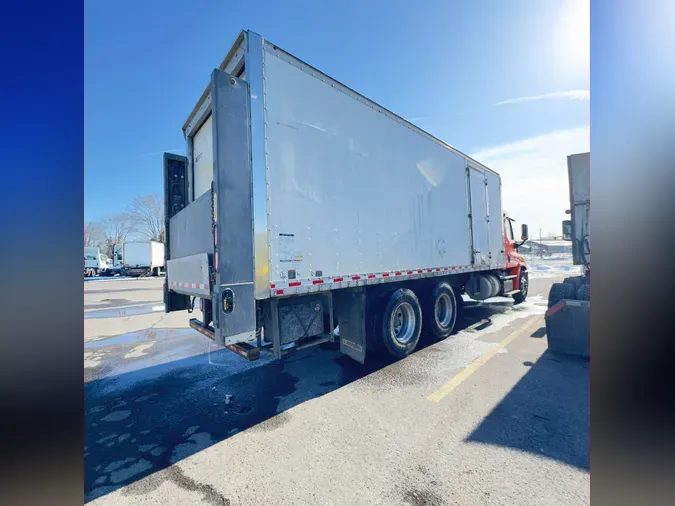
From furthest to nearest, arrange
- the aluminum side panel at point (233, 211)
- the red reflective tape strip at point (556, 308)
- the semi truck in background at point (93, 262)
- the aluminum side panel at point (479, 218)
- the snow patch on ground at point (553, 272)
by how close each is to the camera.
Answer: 1. the semi truck in background at point (93, 262)
2. the snow patch on ground at point (553, 272)
3. the aluminum side panel at point (479, 218)
4. the red reflective tape strip at point (556, 308)
5. the aluminum side panel at point (233, 211)

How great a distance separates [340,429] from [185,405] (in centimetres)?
212

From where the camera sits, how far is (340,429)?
3459 millimetres

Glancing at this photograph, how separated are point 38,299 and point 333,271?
12.4 ft

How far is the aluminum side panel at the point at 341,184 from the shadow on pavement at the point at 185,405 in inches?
67.8

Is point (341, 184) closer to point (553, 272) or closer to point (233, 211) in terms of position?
point (233, 211)

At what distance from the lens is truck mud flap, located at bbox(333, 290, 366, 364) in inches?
199

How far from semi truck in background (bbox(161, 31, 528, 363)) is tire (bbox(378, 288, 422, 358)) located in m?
0.03

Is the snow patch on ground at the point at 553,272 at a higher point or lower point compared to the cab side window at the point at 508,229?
lower

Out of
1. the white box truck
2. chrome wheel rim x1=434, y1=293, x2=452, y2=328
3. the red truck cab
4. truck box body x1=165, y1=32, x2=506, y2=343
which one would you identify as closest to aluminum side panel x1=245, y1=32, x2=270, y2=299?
truck box body x1=165, y1=32, x2=506, y2=343

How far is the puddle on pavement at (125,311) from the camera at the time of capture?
11.2m

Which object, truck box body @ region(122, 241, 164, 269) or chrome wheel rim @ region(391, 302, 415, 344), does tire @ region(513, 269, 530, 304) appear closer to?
chrome wheel rim @ region(391, 302, 415, 344)

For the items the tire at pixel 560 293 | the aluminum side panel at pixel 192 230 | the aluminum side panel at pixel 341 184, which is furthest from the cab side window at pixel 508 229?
the aluminum side panel at pixel 192 230

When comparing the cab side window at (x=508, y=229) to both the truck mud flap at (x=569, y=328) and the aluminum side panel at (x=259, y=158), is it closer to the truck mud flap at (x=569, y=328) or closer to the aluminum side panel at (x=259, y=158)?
the truck mud flap at (x=569, y=328)

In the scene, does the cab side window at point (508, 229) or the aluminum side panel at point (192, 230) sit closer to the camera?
the aluminum side panel at point (192, 230)
